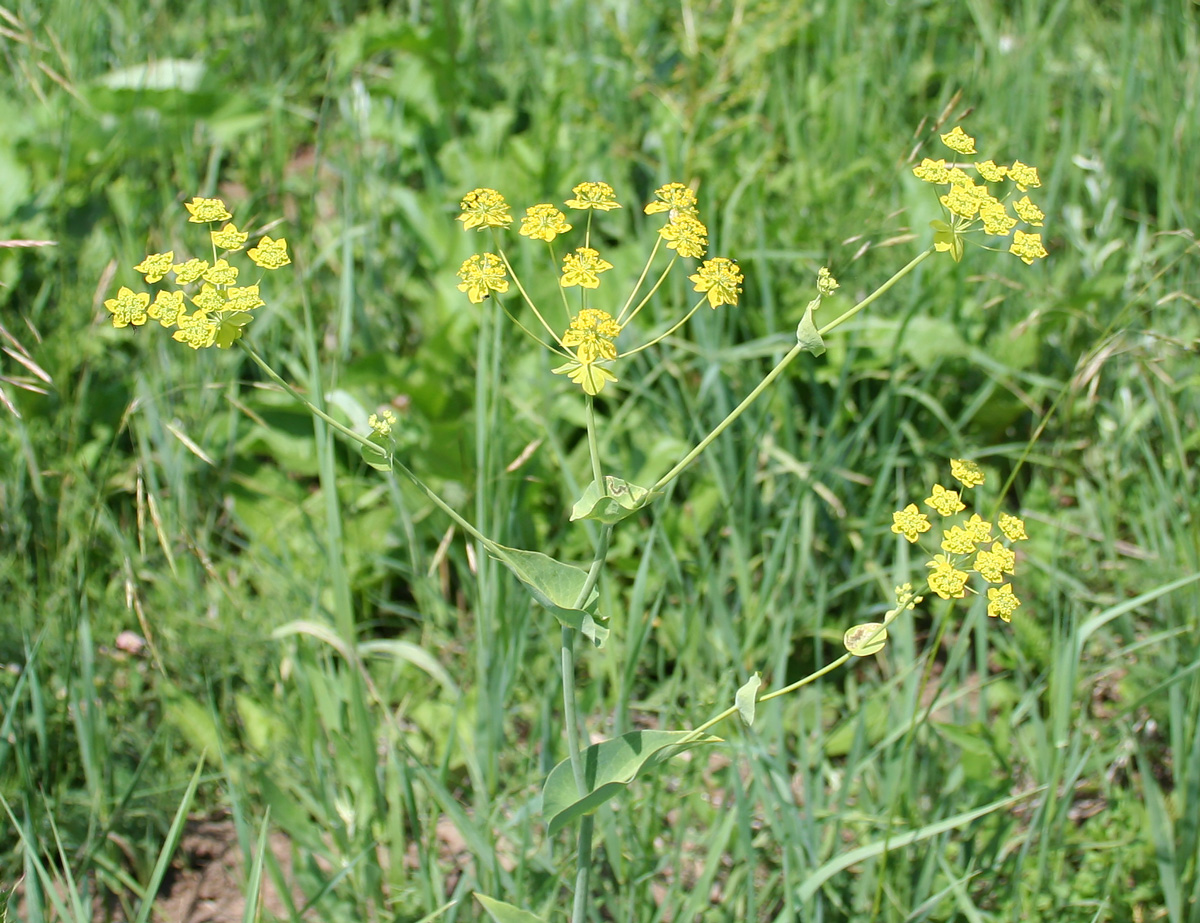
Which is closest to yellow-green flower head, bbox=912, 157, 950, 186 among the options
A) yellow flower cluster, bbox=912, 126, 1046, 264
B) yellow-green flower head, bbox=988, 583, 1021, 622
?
yellow flower cluster, bbox=912, 126, 1046, 264

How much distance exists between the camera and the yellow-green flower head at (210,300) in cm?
107

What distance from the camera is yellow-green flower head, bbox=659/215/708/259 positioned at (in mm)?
1193

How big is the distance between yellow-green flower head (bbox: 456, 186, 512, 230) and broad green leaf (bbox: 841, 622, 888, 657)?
63cm

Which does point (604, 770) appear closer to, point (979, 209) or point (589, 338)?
point (589, 338)

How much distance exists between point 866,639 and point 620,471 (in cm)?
134

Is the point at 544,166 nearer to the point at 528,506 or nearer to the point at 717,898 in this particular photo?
the point at 528,506

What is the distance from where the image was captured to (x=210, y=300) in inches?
42.2

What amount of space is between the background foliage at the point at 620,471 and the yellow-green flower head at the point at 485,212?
0.58m

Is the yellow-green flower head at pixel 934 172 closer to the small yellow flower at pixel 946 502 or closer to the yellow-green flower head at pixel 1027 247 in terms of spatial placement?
the yellow-green flower head at pixel 1027 247

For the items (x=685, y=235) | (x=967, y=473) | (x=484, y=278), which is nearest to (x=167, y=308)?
(x=484, y=278)

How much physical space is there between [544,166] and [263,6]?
59.8 inches

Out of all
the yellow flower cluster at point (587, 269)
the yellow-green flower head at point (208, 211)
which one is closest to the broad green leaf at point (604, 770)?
the yellow flower cluster at point (587, 269)

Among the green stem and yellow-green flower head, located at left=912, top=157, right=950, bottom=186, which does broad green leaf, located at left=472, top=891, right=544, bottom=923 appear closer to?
the green stem

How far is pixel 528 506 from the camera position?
2402 millimetres
